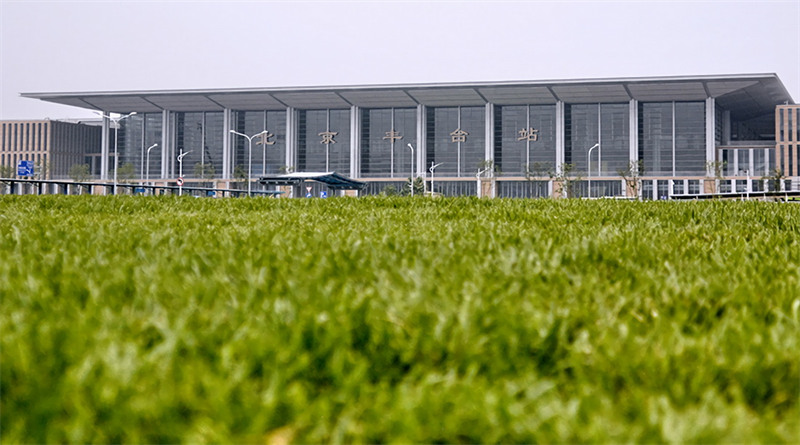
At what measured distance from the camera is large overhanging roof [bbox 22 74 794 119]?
293 feet

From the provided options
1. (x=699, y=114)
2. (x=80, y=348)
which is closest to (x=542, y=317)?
(x=80, y=348)

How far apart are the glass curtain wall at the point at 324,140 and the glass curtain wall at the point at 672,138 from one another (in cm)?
4433

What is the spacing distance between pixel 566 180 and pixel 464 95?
743 inches

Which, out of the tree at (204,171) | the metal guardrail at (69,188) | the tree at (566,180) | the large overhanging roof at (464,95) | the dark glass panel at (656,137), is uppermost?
the large overhanging roof at (464,95)

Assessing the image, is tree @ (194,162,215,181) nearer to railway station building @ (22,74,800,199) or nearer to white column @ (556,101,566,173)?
railway station building @ (22,74,800,199)

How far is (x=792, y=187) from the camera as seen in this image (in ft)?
324

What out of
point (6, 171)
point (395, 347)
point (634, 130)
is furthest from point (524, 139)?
point (395, 347)

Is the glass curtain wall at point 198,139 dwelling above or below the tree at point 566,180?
above

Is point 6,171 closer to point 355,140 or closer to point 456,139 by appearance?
point 355,140

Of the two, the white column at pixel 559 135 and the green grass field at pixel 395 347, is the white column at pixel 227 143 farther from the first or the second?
the green grass field at pixel 395 347

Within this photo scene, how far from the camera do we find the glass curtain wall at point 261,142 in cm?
10681

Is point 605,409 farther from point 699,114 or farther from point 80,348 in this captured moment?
point 699,114

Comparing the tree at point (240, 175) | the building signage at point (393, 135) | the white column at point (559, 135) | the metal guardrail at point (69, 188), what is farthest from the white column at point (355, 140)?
the metal guardrail at point (69, 188)

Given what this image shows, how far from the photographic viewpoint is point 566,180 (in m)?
94.7
